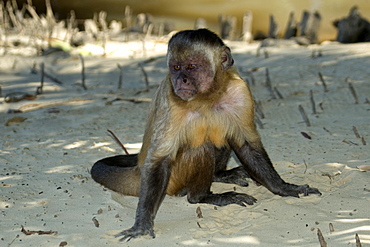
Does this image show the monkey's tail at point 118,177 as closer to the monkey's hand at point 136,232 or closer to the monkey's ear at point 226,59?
the monkey's hand at point 136,232

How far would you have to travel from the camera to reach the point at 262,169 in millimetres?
4273

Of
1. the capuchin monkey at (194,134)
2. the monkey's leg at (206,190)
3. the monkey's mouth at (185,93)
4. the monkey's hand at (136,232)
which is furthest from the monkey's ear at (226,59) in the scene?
the monkey's hand at (136,232)

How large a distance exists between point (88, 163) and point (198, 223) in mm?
2176

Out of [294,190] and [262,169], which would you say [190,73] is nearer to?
[262,169]

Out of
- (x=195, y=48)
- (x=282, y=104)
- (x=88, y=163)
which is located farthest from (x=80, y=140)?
(x=282, y=104)

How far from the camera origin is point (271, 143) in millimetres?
5840

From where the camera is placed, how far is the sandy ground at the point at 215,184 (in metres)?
3.41

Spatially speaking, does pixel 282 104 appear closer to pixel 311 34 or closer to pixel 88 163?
pixel 88 163

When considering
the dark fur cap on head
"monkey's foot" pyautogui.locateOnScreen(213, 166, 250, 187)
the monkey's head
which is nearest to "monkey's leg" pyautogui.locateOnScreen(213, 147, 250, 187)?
"monkey's foot" pyautogui.locateOnScreen(213, 166, 250, 187)

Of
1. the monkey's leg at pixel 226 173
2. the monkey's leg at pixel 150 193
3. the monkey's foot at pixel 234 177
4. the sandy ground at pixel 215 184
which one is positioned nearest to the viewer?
the sandy ground at pixel 215 184

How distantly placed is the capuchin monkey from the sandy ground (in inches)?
5.8

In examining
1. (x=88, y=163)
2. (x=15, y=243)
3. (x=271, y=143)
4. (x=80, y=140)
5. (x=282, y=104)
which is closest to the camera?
(x=15, y=243)

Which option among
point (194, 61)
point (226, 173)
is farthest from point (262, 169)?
point (194, 61)

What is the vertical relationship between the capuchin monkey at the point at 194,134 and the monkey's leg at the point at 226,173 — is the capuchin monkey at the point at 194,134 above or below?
above
